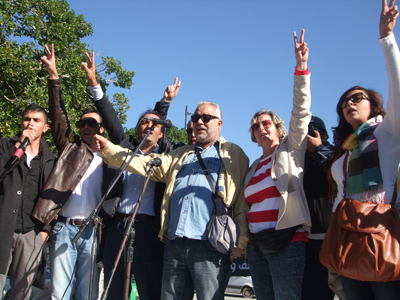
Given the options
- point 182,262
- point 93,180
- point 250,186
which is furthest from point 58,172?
point 250,186

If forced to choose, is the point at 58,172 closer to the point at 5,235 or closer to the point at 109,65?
the point at 5,235

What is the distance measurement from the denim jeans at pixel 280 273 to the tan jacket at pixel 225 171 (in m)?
0.26

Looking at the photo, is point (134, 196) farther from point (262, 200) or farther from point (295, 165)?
point (295, 165)

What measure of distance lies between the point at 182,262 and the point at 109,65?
1608 cm

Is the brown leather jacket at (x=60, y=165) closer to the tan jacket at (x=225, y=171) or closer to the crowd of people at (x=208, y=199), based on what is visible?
the crowd of people at (x=208, y=199)

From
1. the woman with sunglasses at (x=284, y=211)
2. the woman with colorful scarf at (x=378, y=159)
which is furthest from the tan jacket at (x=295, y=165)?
the woman with colorful scarf at (x=378, y=159)

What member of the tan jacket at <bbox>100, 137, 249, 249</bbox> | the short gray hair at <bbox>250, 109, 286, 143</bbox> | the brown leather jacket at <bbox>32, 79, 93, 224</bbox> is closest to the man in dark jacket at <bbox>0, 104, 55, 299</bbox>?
the brown leather jacket at <bbox>32, 79, 93, 224</bbox>

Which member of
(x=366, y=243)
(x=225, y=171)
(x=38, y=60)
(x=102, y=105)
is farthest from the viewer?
(x=38, y=60)

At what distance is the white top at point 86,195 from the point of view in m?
3.85

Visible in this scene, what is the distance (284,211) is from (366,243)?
2.62 ft

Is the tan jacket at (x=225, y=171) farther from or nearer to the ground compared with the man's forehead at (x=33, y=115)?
nearer to the ground

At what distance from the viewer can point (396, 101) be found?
93.2 inches

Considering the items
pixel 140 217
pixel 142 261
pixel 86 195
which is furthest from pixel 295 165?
pixel 86 195

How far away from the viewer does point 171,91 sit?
4621mm
